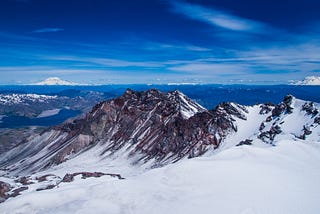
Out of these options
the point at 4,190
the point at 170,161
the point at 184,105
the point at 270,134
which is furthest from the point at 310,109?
the point at 4,190

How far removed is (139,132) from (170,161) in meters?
35.3

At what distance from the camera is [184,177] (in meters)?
42.8

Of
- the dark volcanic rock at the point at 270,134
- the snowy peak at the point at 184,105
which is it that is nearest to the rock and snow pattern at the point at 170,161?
the dark volcanic rock at the point at 270,134

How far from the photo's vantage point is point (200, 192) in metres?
38.7

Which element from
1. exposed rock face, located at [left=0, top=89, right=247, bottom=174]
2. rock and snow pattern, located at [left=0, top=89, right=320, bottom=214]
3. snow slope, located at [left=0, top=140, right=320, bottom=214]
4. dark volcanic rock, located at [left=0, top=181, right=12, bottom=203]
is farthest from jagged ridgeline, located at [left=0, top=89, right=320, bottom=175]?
dark volcanic rock, located at [left=0, top=181, right=12, bottom=203]

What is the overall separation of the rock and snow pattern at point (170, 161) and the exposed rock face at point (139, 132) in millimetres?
524

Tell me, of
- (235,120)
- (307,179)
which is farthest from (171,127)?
(307,179)

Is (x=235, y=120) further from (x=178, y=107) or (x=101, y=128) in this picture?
(x=101, y=128)

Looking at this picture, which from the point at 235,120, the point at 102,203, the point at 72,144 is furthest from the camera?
the point at 72,144

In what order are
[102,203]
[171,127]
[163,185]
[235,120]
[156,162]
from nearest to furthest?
[102,203]
[163,185]
[156,162]
[235,120]
[171,127]

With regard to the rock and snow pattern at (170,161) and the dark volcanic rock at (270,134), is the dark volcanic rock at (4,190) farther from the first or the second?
the dark volcanic rock at (270,134)

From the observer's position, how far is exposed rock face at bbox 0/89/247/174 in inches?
5354

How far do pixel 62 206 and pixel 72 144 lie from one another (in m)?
130

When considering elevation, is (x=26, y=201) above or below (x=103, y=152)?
above
